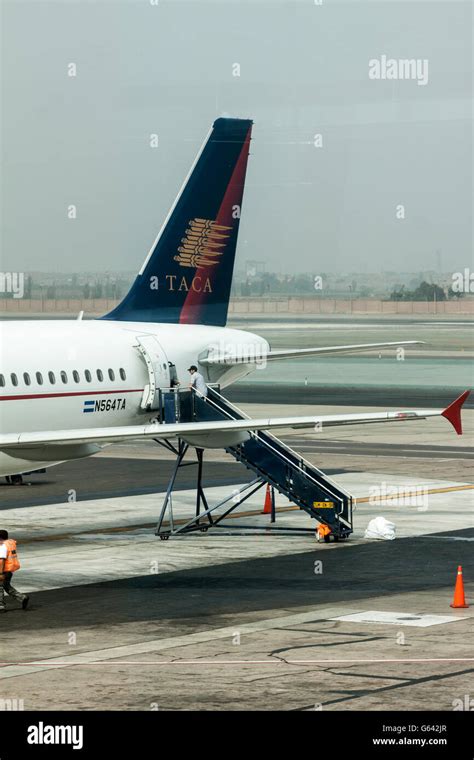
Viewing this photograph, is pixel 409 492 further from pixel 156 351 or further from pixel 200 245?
pixel 156 351

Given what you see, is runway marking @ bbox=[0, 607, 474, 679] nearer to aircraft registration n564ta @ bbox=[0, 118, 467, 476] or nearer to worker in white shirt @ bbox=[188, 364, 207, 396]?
aircraft registration n564ta @ bbox=[0, 118, 467, 476]

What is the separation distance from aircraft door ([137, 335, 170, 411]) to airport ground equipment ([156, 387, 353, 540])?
A: 0.52 m

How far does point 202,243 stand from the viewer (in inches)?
1677

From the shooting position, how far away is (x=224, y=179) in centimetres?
4269

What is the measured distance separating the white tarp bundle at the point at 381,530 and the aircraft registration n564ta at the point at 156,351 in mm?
3936

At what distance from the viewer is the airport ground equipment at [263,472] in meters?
36.5

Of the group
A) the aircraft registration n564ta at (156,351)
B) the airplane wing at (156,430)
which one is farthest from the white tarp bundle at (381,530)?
the airplane wing at (156,430)

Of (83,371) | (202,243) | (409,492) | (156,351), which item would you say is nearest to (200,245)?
(202,243)

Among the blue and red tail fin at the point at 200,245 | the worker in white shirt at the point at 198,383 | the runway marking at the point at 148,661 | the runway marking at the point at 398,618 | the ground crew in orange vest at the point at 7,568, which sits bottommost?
the runway marking at the point at 398,618

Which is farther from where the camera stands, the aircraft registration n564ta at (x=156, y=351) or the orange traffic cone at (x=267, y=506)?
→ the orange traffic cone at (x=267, y=506)

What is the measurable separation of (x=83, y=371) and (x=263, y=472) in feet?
17.0

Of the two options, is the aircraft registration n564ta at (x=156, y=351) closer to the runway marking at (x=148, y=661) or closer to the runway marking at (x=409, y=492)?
the runway marking at (x=409, y=492)

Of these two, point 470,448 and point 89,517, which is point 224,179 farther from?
point 470,448
